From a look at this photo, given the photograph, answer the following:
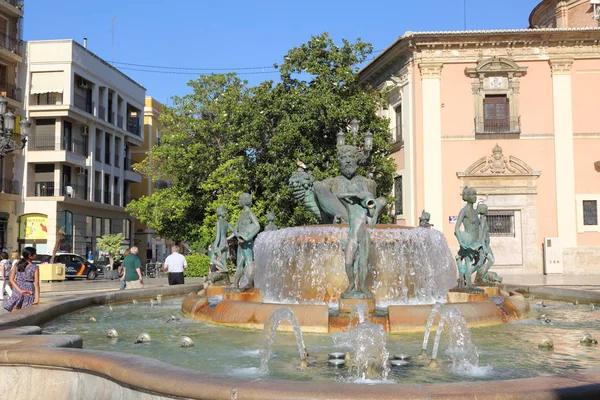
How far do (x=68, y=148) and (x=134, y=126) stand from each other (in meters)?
10.8

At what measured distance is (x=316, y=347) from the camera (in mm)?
6617

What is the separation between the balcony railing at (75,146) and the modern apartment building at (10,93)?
2.63 m

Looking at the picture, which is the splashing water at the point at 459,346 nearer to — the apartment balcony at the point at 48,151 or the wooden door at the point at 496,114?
the wooden door at the point at 496,114

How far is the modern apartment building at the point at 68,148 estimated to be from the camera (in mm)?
36781

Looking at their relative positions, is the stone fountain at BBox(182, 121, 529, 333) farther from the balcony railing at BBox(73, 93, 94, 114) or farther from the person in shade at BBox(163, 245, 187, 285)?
the balcony railing at BBox(73, 93, 94, 114)

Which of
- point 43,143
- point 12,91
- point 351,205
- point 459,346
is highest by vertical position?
point 12,91

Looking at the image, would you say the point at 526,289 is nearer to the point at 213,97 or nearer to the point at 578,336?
the point at 578,336

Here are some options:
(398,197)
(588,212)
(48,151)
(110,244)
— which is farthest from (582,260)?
(48,151)

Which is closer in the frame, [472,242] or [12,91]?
[472,242]

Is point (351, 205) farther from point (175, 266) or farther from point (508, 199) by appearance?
→ point (508, 199)

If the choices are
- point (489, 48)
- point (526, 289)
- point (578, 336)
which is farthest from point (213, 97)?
point (578, 336)

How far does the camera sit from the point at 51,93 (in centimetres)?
3828

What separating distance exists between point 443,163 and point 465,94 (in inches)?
119

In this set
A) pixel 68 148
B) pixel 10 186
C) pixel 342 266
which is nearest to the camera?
pixel 342 266
